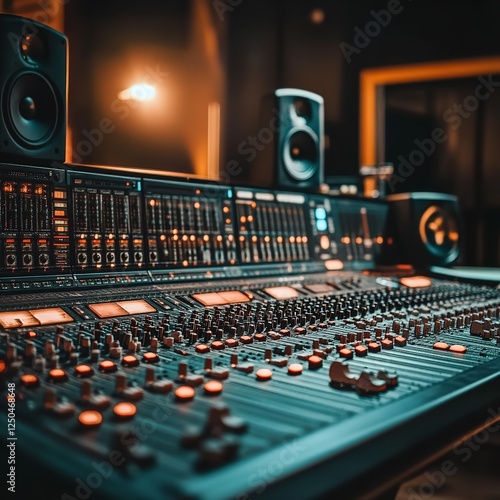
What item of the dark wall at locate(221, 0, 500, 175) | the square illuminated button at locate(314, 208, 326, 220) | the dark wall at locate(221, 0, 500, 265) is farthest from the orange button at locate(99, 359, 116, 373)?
the dark wall at locate(221, 0, 500, 175)

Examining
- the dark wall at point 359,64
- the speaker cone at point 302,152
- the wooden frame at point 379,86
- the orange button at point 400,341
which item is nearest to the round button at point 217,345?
the orange button at point 400,341

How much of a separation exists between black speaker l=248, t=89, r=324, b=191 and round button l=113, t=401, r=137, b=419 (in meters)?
1.55

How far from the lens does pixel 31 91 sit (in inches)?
54.0

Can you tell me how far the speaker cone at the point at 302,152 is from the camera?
226 cm

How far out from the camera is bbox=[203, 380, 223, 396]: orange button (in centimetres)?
71

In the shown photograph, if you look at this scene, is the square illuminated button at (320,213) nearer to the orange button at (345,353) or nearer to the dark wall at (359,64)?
the dark wall at (359,64)

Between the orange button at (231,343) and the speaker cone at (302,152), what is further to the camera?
the speaker cone at (302,152)

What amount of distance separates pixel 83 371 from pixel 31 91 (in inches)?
34.8

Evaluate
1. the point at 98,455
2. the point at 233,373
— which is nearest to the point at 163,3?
the point at 233,373

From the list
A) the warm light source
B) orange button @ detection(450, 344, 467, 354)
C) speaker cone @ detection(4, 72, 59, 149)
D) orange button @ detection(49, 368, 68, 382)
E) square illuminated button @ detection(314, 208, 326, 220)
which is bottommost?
orange button @ detection(450, 344, 467, 354)

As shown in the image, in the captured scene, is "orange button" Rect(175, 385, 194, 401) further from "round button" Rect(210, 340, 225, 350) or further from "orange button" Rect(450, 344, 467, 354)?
"orange button" Rect(450, 344, 467, 354)

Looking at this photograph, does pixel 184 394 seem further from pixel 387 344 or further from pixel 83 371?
pixel 387 344

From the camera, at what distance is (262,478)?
50cm

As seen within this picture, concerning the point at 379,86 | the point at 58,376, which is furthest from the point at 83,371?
the point at 379,86
